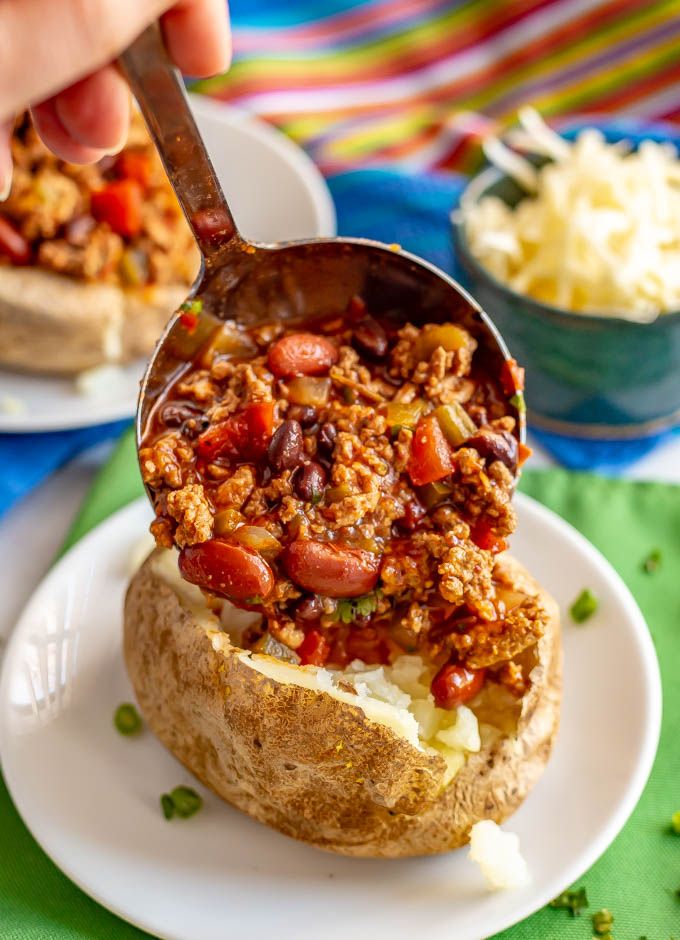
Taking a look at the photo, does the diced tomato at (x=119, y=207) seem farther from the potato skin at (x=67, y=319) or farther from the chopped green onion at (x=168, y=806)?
the chopped green onion at (x=168, y=806)

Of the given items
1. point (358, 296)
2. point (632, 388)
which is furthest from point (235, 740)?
point (632, 388)

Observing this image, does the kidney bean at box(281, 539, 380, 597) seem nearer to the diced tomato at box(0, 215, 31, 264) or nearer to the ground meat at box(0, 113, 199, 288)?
the ground meat at box(0, 113, 199, 288)

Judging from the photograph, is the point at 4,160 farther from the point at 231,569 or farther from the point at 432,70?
the point at 432,70

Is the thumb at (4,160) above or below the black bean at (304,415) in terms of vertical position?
above

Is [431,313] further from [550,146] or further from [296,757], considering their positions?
[550,146]

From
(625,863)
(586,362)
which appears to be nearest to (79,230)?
(586,362)

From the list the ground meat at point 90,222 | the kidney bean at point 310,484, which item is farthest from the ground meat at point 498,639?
the ground meat at point 90,222
